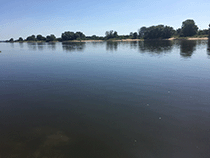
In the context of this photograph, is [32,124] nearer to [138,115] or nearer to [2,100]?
[2,100]

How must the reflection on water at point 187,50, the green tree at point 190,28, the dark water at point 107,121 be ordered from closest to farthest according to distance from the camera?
the dark water at point 107,121, the reflection on water at point 187,50, the green tree at point 190,28

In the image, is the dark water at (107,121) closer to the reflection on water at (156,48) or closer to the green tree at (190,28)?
the reflection on water at (156,48)

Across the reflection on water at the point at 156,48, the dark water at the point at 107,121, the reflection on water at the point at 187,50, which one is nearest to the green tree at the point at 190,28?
the reflection on water at the point at 156,48

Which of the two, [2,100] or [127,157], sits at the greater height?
[2,100]

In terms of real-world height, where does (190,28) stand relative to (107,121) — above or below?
above

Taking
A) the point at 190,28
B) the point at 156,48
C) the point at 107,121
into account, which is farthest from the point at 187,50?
the point at 190,28

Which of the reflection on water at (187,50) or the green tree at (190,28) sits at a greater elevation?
the green tree at (190,28)

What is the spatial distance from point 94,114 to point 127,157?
4.16m

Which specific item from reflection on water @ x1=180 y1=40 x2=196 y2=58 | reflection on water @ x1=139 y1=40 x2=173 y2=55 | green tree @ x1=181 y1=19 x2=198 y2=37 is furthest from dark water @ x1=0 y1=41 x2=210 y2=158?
green tree @ x1=181 y1=19 x2=198 y2=37

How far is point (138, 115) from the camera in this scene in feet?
31.6

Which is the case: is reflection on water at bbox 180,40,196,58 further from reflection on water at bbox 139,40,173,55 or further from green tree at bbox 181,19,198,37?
green tree at bbox 181,19,198,37

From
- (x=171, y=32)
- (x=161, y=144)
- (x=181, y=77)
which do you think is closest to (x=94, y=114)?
(x=161, y=144)

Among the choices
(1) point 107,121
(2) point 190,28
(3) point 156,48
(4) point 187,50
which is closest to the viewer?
(1) point 107,121

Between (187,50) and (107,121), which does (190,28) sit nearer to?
(187,50)
